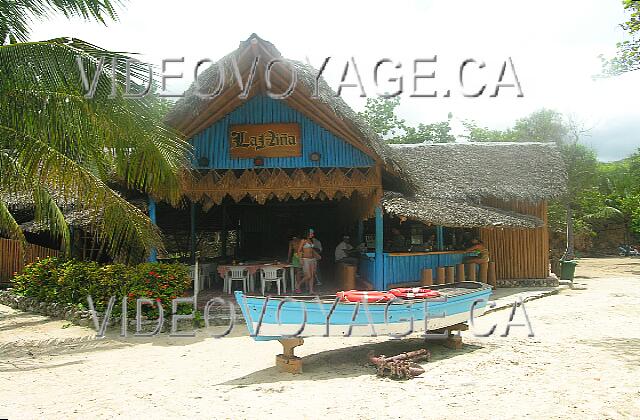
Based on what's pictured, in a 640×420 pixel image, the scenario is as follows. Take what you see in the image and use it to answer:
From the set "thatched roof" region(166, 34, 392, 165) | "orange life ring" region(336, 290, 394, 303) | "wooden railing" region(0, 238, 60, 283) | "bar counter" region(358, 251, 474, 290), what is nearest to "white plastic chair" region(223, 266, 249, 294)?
"bar counter" region(358, 251, 474, 290)

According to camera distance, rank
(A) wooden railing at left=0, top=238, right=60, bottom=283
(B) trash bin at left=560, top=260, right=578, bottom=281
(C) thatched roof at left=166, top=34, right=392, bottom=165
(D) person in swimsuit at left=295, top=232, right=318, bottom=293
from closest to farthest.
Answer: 1. (C) thatched roof at left=166, top=34, right=392, bottom=165
2. (D) person in swimsuit at left=295, top=232, right=318, bottom=293
3. (A) wooden railing at left=0, top=238, right=60, bottom=283
4. (B) trash bin at left=560, top=260, right=578, bottom=281

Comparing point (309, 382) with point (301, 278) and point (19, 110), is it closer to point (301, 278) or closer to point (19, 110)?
point (19, 110)

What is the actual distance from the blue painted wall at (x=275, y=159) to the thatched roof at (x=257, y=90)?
0.77ft

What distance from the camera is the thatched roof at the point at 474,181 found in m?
11.5

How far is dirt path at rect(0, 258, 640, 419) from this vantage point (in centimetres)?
539

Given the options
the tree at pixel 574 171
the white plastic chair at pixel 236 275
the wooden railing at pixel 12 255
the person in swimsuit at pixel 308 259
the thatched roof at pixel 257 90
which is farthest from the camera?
the tree at pixel 574 171

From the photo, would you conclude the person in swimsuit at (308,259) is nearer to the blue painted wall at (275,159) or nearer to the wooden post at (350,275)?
the wooden post at (350,275)

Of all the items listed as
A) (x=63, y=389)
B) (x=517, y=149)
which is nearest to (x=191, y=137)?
(x=63, y=389)

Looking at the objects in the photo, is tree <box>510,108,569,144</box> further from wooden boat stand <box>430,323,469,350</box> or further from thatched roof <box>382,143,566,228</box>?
wooden boat stand <box>430,323,469,350</box>

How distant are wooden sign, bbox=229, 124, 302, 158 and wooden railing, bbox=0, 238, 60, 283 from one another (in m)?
7.67

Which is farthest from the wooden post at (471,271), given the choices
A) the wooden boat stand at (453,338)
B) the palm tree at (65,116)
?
the palm tree at (65,116)

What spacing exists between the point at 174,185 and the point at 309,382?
4.50m

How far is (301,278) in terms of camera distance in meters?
12.3

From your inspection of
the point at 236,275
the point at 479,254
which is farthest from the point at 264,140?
the point at 479,254
